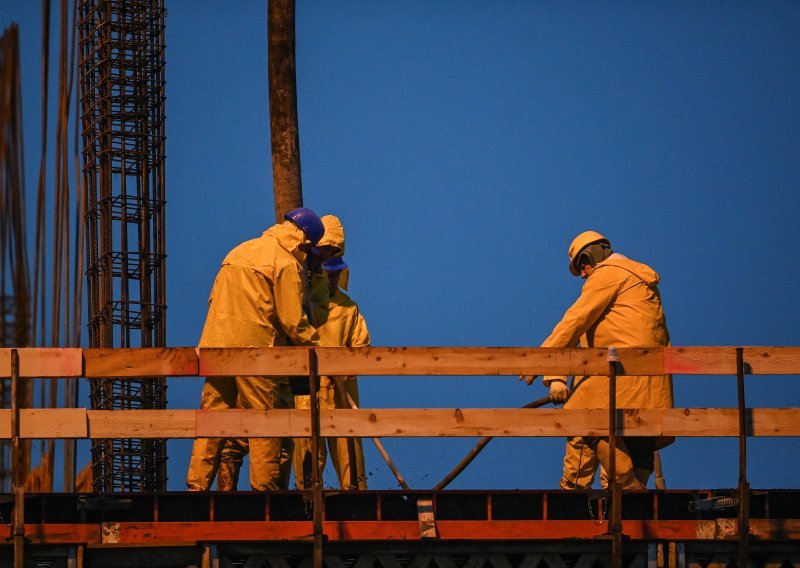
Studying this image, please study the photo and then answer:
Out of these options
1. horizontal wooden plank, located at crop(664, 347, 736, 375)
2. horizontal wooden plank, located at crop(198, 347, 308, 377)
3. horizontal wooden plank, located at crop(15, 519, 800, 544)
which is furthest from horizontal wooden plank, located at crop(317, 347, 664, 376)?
horizontal wooden plank, located at crop(15, 519, 800, 544)

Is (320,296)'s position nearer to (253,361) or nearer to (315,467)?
(253,361)

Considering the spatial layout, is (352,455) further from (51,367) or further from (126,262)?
(126,262)

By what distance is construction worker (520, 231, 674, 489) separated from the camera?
15609 millimetres

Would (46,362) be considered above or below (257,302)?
below

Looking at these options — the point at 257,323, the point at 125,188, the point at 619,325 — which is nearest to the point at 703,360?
the point at 619,325

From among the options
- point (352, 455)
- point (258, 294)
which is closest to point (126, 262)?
point (352, 455)

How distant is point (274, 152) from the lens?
21.1 m

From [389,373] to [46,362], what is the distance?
245 cm

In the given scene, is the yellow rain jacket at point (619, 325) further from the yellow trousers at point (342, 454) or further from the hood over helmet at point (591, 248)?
the yellow trousers at point (342, 454)

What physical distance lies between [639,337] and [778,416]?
6.47ft

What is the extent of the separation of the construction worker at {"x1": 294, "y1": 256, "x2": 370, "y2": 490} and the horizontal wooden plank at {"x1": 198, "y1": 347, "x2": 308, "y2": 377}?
464cm

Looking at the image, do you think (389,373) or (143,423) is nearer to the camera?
(143,423)

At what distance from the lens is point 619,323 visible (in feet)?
52.0

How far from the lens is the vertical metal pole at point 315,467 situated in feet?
43.8
